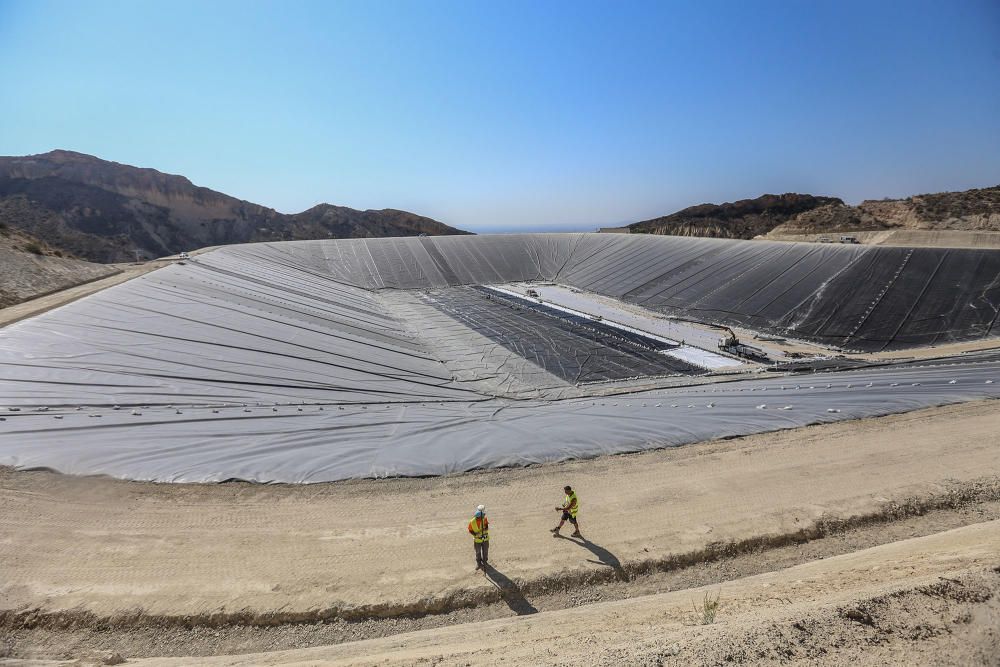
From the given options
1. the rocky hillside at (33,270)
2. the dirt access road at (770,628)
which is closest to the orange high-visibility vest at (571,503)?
the dirt access road at (770,628)

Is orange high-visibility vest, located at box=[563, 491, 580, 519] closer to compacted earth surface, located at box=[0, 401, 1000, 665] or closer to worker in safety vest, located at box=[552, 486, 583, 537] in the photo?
worker in safety vest, located at box=[552, 486, 583, 537]

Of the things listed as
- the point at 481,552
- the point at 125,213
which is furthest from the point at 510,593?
the point at 125,213

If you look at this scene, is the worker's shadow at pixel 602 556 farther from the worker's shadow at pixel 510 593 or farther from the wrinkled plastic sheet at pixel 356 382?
the wrinkled plastic sheet at pixel 356 382

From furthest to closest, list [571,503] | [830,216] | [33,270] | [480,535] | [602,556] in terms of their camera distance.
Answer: [830,216], [33,270], [571,503], [602,556], [480,535]

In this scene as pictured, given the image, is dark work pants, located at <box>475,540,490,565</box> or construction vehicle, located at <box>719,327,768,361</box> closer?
dark work pants, located at <box>475,540,490,565</box>

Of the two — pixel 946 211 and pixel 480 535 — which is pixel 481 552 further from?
pixel 946 211

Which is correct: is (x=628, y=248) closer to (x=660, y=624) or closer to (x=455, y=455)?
(x=455, y=455)

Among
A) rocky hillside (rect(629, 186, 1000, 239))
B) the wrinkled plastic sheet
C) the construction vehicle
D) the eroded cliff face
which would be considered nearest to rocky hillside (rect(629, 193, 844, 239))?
rocky hillside (rect(629, 186, 1000, 239))
